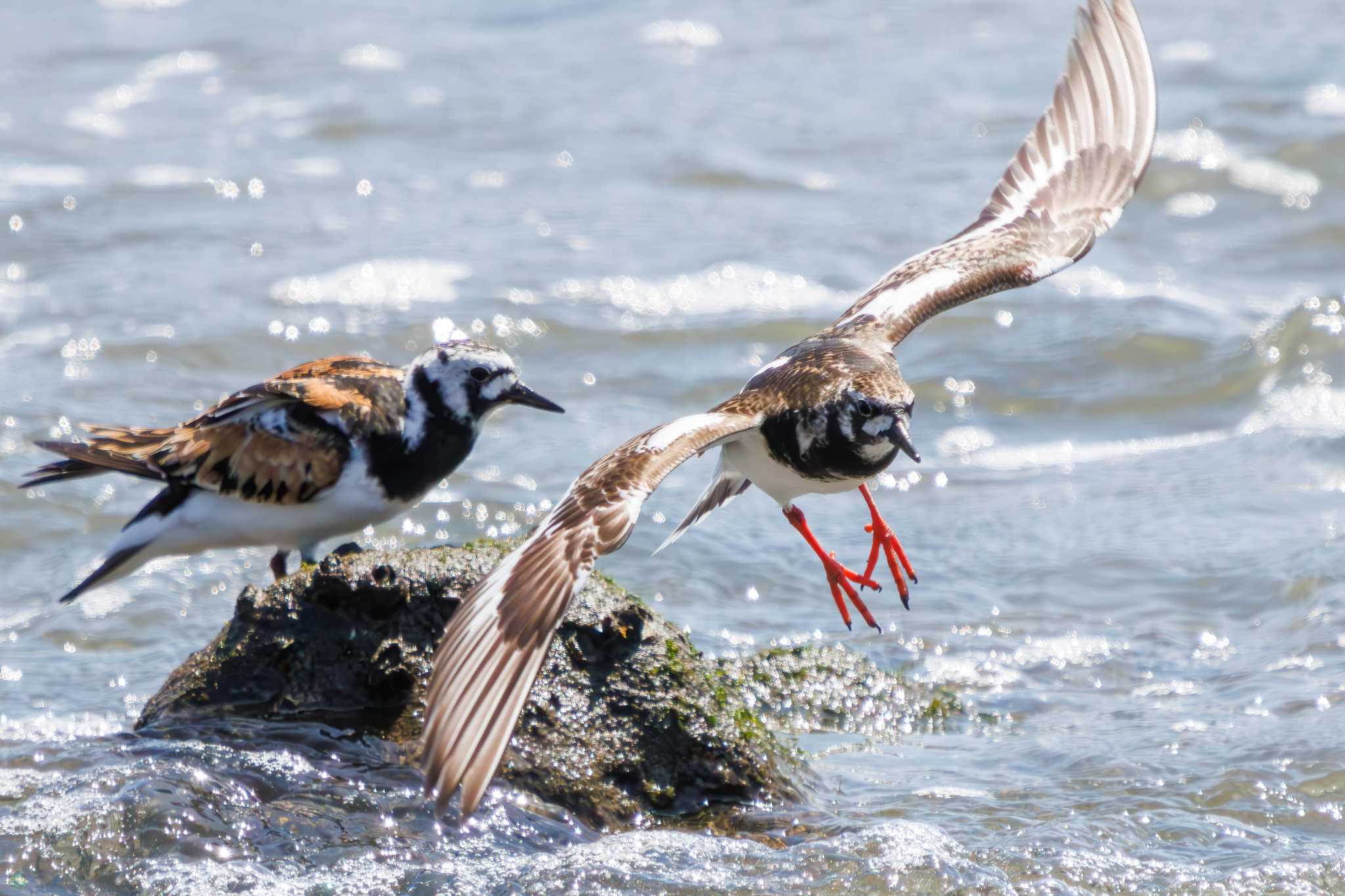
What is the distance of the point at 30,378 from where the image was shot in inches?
379

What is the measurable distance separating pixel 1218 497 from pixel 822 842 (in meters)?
4.50

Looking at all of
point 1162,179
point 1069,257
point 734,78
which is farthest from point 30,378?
point 1162,179

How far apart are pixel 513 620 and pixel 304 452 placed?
6.86 feet

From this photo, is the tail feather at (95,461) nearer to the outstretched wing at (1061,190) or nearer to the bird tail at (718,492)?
the bird tail at (718,492)

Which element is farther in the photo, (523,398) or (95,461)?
(523,398)

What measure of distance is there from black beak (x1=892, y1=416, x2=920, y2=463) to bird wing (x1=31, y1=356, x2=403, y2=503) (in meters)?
2.00

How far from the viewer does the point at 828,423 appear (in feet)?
17.7

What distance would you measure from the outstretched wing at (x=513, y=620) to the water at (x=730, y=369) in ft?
2.71

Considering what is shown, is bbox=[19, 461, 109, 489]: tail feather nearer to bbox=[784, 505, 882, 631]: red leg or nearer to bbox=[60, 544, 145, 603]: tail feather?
bbox=[60, 544, 145, 603]: tail feather

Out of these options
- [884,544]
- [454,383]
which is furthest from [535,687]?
[884,544]

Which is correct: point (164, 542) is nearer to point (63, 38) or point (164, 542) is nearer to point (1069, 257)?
point (1069, 257)

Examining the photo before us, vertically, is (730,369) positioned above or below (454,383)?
above

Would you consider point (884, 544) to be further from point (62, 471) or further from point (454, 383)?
point (62, 471)

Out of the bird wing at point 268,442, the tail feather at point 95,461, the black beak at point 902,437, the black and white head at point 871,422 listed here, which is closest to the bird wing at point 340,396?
the bird wing at point 268,442
